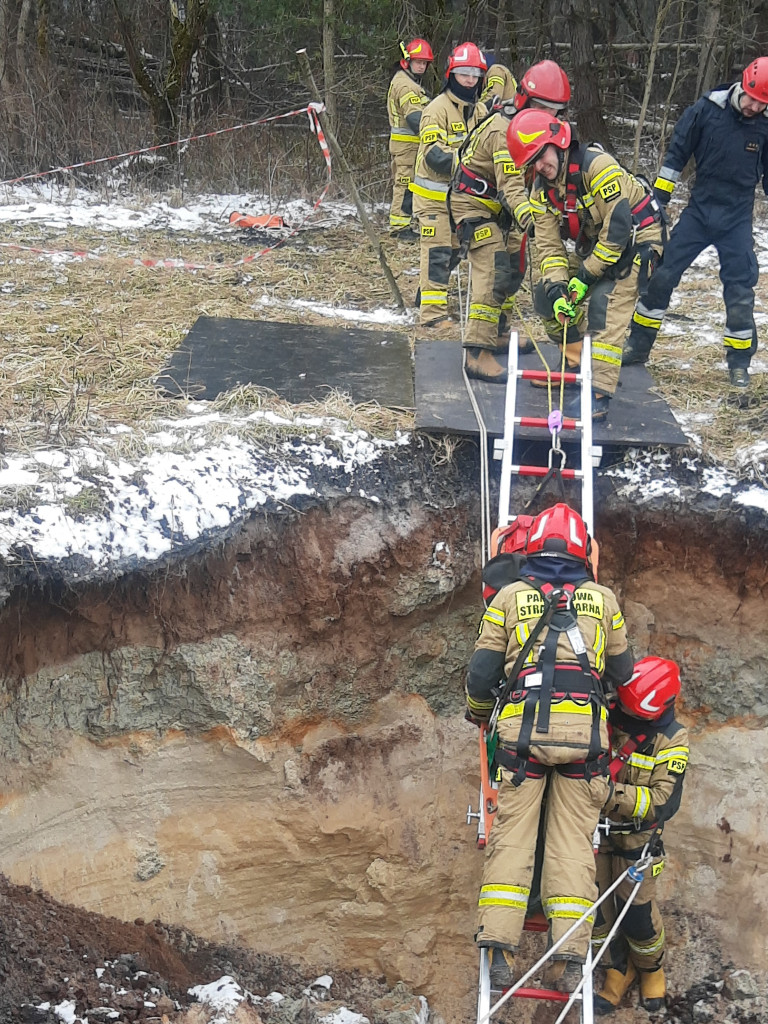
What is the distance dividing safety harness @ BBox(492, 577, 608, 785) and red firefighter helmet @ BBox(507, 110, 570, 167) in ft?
7.80

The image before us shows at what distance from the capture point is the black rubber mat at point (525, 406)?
5.67 metres

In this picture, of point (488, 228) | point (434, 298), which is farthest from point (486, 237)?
point (434, 298)

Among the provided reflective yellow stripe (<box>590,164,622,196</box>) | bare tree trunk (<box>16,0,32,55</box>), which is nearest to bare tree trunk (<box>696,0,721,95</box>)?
reflective yellow stripe (<box>590,164,622,196</box>)

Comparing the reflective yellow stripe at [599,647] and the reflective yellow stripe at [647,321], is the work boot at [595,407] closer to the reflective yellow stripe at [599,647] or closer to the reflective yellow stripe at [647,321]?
the reflective yellow stripe at [647,321]

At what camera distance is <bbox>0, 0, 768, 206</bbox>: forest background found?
10898mm

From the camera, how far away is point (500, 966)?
3.95m

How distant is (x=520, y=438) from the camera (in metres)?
5.56

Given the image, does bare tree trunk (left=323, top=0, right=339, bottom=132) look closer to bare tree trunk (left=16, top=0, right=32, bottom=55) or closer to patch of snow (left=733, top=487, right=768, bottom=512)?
bare tree trunk (left=16, top=0, right=32, bottom=55)

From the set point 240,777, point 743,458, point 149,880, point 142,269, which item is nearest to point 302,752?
point 240,777

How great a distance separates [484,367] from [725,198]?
1795 millimetres

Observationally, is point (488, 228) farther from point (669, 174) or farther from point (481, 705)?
point (481, 705)

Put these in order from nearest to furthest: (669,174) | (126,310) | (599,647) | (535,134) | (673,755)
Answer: (599,647), (673,755), (535,134), (669,174), (126,310)

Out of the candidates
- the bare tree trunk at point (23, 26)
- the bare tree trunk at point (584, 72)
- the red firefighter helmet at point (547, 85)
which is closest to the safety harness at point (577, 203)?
the red firefighter helmet at point (547, 85)

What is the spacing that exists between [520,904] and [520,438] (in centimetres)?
253
